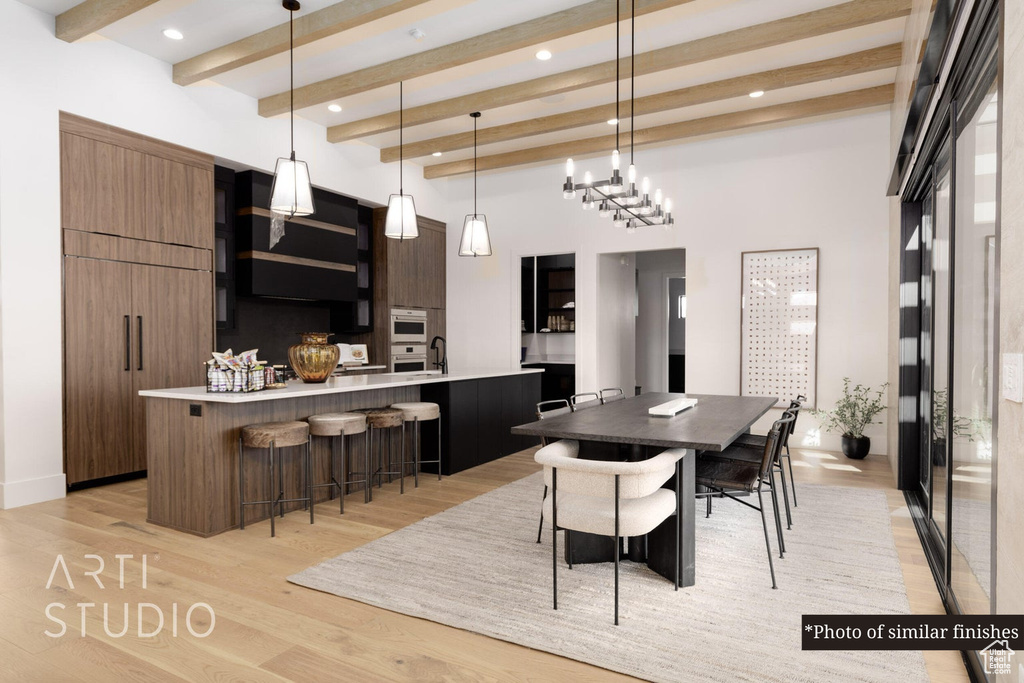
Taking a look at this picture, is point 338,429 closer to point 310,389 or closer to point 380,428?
point 310,389

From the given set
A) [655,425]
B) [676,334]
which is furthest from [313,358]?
[676,334]

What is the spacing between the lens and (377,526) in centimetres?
363

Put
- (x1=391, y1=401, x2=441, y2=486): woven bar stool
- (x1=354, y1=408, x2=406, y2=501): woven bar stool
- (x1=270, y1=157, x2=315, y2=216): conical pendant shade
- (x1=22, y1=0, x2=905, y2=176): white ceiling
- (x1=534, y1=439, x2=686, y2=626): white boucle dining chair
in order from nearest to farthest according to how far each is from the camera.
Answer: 1. (x1=534, y1=439, x2=686, y2=626): white boucle dining chair
2. (x1=270, y1=157, x2=315, y2=216): conical pendant shade
3. (x1=22, y1=0, x2=905, y2=176): white ceiling
4. (x1=354, y1=408, x2=406, y2=501): woven bar stool
5. (x1=391, y1=401, x2=441, y2=486): woven bar stool

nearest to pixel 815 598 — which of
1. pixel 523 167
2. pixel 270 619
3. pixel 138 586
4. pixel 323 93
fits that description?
pixel 270 619

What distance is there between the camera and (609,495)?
2324 millimetres

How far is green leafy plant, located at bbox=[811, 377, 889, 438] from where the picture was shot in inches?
223

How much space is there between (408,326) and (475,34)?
3821 millimetres

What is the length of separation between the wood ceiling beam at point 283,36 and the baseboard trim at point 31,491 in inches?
127

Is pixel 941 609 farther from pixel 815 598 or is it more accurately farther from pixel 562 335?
pixel 562 335

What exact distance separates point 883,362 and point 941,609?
3.86 metres

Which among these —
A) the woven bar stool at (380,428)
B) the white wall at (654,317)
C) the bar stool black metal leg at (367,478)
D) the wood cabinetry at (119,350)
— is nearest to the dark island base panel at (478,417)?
the woven bar stool at (380,428)

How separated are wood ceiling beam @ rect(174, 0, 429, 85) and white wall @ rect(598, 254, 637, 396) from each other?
13.5 feet

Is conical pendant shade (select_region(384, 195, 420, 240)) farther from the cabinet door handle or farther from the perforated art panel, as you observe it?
the perforated art panel

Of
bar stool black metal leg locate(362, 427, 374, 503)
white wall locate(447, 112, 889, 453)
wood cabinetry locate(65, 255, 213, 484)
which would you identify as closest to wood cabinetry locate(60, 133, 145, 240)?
wood cabinetry locate(65, 255, 213, 484)
